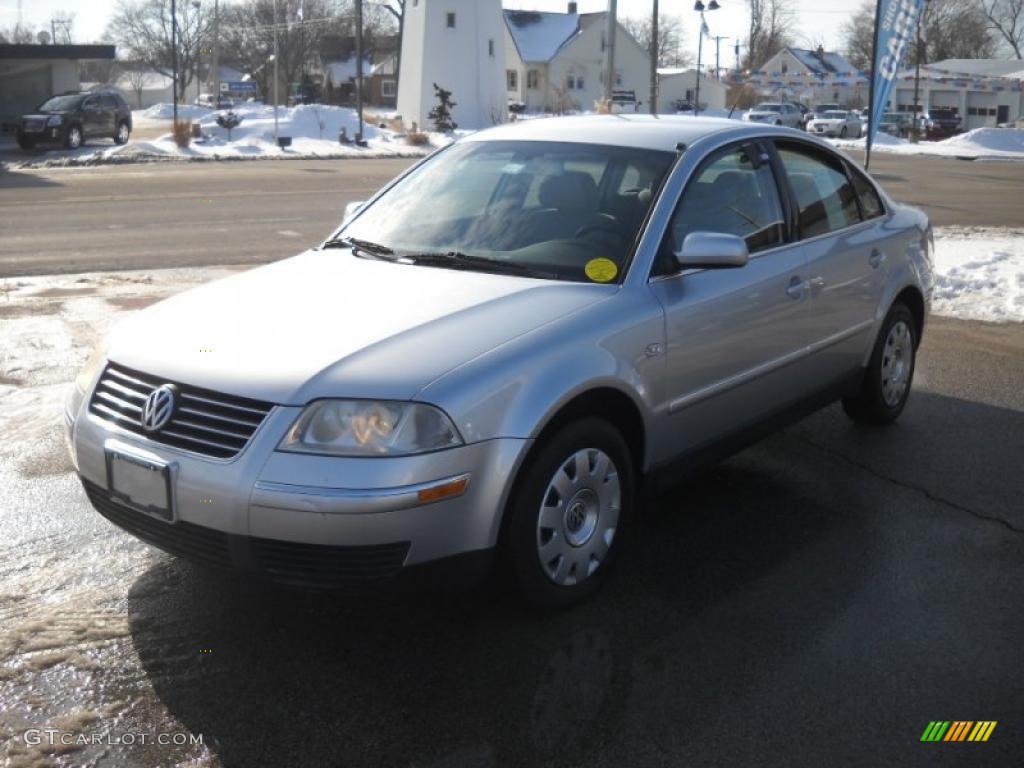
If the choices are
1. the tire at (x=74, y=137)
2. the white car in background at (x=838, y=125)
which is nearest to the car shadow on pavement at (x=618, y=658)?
the tire at (x=74, y=137)

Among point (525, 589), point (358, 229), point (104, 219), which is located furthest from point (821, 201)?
point (104, 219)

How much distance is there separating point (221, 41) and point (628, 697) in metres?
104

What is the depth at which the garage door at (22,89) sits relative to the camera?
41.8m


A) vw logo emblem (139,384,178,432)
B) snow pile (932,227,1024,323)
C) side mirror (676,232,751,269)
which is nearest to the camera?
vw logo emblem (139,384,178,432)

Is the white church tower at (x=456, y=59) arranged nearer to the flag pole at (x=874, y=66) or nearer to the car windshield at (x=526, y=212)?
the flag pole at (x=874, y=66)

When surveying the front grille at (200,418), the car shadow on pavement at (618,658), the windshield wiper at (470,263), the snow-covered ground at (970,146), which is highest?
the snow-covered ground at (970,146)

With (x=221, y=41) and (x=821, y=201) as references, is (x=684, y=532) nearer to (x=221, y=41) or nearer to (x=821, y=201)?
(x=821, y=201)

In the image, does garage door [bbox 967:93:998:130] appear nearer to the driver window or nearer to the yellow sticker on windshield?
the driver window

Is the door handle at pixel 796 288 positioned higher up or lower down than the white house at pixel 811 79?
lower down

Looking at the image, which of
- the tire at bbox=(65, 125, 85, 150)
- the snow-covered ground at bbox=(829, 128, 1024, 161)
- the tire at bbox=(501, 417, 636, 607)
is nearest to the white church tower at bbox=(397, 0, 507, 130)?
the snow-covered ground at bbox=(829, 128, 1024, 161)

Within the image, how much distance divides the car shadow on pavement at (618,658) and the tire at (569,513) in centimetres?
12

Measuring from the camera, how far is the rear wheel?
3344 centimetres

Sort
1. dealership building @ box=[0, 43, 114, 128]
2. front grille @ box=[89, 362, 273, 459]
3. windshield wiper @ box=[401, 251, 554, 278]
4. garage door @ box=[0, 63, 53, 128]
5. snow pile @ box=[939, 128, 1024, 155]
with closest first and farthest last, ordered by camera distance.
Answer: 1. front grille @ box=[89, 362, 273, 459]
2. windshield wiper @ box=[401, 251, 554, 278]
3. dealership building @ box=[0, 43, 114, 128]
4. garage door @ box=[0, 63, 53, 128]
5. snow pile @ box=[939, 128, 1024, 155]

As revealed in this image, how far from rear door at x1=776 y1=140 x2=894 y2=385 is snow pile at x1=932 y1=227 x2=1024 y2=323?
4124mm
